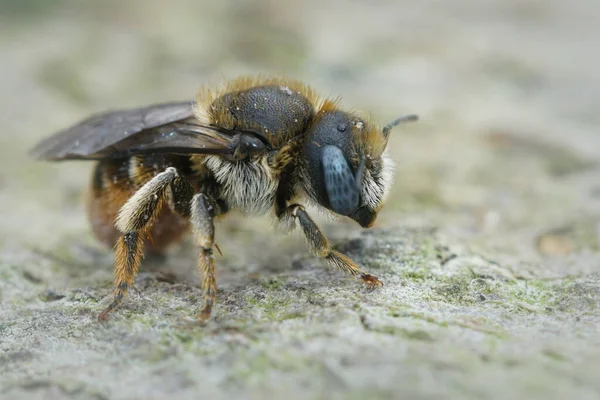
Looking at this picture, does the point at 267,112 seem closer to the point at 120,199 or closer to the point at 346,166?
the point at 346,166

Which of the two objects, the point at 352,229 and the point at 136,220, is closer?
the point at 136,220

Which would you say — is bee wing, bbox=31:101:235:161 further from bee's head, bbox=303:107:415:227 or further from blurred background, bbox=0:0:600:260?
blurred background, bbox=0:0:600:260

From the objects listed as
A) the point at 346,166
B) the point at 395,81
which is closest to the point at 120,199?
the point at 346,166

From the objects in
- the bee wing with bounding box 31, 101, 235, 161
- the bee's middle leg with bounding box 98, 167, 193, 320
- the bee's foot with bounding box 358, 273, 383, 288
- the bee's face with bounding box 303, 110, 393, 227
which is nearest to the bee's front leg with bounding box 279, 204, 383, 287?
the bee's foot with bounding box 358, 273, 383, 288

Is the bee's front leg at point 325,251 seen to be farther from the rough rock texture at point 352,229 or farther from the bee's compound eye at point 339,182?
the bee's compound eye at point 339,182

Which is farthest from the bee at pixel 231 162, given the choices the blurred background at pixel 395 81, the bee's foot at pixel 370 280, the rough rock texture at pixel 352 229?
the blurred background at pixel 395 81

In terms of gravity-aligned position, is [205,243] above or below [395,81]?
below

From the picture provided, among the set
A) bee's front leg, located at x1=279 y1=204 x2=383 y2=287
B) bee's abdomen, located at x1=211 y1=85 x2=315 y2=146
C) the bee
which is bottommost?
bee's front leg, located at x1=279 y1=204 x2=383 y2=287
